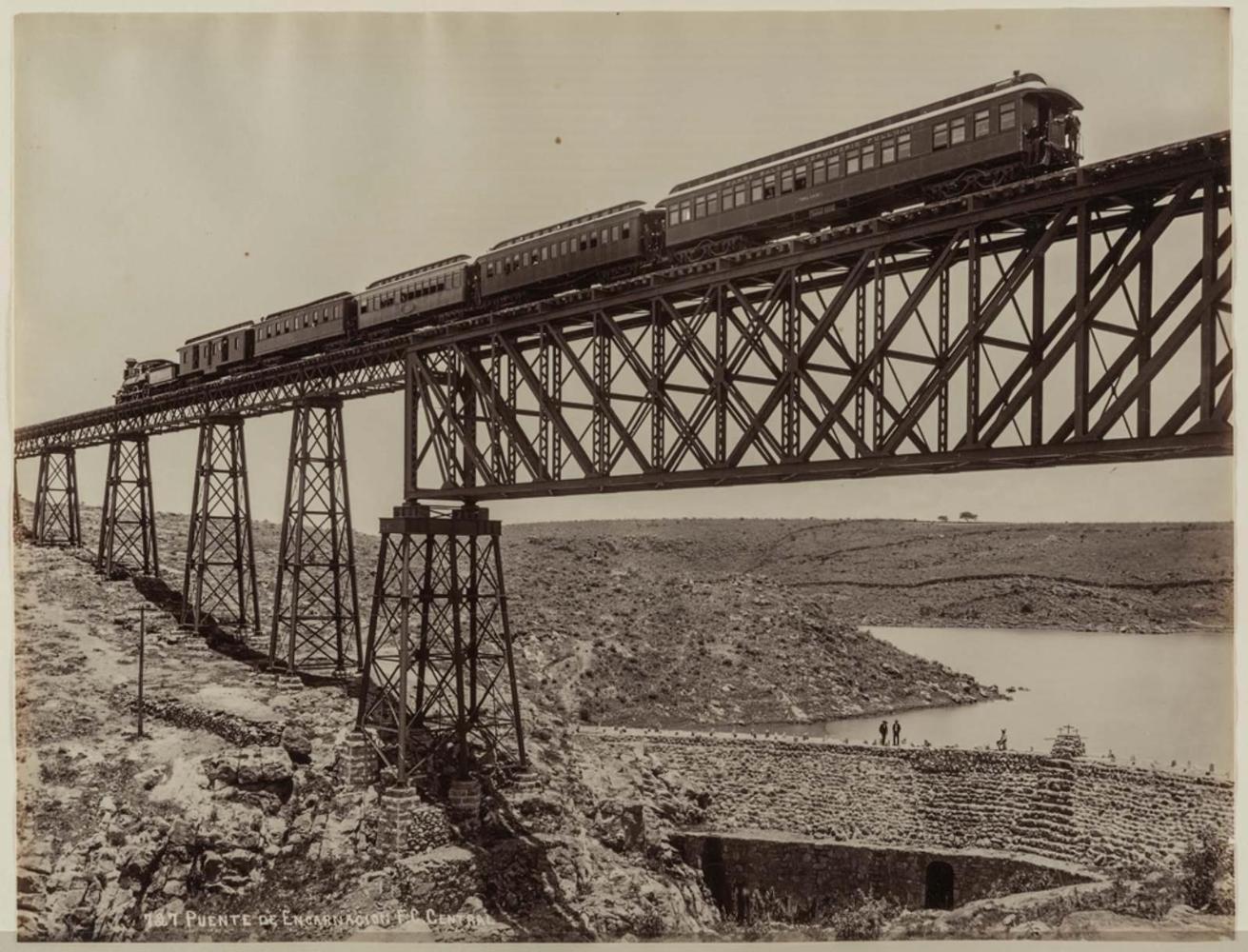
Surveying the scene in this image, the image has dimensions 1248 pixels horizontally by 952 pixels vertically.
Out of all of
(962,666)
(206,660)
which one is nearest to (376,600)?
(206,660)

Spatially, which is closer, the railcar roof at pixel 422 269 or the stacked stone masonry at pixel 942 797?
the railcar roof at pixel 422 269

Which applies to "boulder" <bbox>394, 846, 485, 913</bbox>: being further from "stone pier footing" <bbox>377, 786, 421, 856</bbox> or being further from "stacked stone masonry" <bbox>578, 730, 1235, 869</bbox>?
"stacked stone masonry" <bbox>578, 730, 1235, 869</bbox>

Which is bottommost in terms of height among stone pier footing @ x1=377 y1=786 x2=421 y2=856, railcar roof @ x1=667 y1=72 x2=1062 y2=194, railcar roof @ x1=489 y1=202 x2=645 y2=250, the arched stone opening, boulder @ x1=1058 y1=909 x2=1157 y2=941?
the arched stone opening

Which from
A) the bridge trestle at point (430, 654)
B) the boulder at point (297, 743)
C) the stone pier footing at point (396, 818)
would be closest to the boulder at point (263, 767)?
the boulder at point (297, 743)

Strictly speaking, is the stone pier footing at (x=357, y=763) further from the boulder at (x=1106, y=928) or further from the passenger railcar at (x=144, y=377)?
the passenger railcar at (x=144, y=377)

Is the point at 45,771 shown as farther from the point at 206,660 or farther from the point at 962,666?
the point at 962,666

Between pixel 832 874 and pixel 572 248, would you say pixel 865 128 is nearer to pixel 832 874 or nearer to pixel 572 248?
pixel 572 248

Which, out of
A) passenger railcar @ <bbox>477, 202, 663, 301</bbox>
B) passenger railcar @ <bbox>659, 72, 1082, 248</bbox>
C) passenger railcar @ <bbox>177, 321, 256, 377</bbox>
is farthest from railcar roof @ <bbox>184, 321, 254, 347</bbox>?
passenger railcar @ <bbox>659, 72, 1082, 248</bbox>
